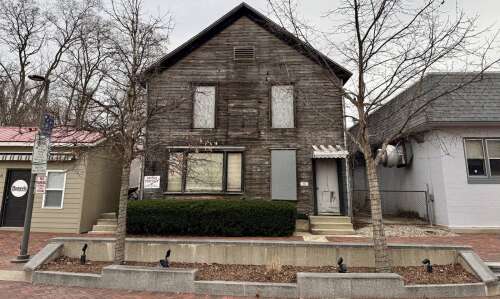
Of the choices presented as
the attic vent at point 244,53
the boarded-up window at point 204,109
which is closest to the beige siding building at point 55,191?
the boarded-up window at point 204,109

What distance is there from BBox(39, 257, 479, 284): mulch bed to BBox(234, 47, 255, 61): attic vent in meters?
9.81

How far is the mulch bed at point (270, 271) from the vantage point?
5645 mm

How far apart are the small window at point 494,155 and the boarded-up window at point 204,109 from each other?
36.3 ft

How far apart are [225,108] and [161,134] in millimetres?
3067

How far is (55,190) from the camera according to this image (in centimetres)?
1171

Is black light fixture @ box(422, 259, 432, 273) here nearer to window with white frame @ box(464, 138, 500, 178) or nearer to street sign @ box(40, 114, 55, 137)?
window with white frame @ box(464, 138, 500, 178)

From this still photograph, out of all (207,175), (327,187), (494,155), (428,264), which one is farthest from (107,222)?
(494,155)

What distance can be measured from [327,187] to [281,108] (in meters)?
4.02

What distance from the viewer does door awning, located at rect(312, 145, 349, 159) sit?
1201 cm

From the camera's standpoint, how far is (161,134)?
13039mm

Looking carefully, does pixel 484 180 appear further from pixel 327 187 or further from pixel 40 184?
pixel 40 184

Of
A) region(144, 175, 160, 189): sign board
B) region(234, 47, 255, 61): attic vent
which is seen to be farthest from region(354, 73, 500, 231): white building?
region(144, 175, 160, 189): sign board

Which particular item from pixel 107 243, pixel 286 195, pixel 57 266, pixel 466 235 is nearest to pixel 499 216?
pixel 466 235

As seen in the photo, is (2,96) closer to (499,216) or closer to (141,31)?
(141,31)
